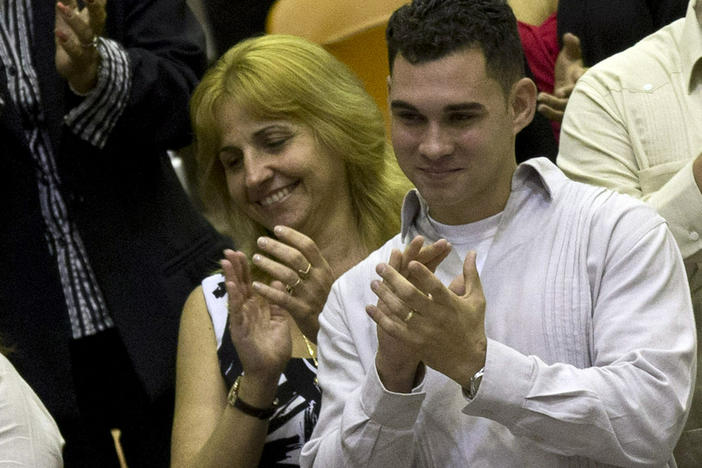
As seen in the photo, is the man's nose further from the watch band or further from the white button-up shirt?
the watch band

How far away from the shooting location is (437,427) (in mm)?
2109

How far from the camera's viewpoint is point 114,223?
3.30 metres

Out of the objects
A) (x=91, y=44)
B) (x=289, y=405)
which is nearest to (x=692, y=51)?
(x=289, y=405)

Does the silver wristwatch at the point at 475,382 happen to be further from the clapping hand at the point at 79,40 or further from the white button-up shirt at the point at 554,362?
the clapping hand at the point at 79,40

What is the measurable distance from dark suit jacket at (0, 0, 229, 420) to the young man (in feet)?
3.48

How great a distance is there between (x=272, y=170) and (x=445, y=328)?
1.11m

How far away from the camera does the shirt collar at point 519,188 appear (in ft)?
7.17

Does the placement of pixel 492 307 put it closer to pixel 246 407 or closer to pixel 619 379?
pixel 619 379

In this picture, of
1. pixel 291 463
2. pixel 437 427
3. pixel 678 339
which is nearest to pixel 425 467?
pixel 437 427

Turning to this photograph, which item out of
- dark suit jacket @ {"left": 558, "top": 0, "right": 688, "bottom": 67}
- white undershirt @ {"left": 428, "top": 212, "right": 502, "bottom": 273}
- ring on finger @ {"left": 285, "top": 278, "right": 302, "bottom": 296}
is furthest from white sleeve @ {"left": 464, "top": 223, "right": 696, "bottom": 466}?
dark suit jacket @ {"left": 558, "top": 0, "right": 688, "bottom": 67}

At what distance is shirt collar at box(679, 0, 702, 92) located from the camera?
261cm

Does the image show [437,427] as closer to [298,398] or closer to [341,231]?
[298,398]

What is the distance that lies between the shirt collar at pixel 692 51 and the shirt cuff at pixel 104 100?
50.1 inches

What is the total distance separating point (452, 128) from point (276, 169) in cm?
88
